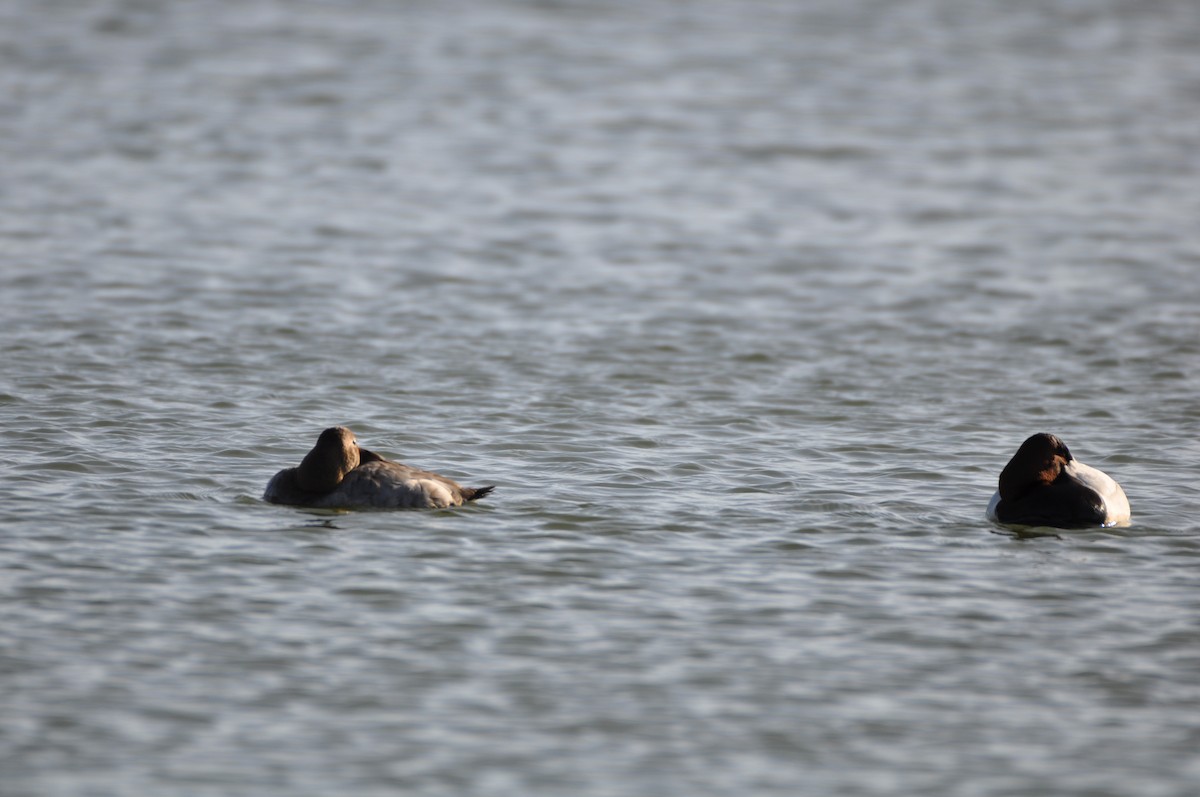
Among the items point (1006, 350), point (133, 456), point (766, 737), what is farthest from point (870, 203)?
point (766, 737)

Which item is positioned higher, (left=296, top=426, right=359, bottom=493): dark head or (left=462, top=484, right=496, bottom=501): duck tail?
(left=296, top=426, right=359, bottom=493): dark head

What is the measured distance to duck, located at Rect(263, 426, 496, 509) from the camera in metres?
10.4

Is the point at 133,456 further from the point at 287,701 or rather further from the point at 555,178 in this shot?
the point at 555,178

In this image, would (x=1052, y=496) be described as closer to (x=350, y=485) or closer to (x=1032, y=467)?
(x=1032, y=467)

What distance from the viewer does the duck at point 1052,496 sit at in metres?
10.4

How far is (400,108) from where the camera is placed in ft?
87.6

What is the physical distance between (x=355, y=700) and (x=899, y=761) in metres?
2.42

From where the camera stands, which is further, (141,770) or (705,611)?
(705,611)

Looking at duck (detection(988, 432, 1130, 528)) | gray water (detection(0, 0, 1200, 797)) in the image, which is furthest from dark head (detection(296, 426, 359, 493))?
duck (detection(988, 432, 1130, 528))

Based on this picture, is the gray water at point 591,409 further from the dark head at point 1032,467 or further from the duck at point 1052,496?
the dark head at point 1032,467

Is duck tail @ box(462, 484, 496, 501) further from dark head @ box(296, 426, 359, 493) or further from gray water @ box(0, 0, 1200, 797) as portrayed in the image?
dark head @ box(296, 426, 359, 493)

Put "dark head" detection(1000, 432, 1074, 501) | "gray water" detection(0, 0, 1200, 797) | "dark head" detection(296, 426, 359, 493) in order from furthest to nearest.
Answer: "dark head" detection(1000, 432, 1074, 501)
"dark head" detection(296, 426, 359, 493)
"gray water" detection(0, 0, 1200, 797)

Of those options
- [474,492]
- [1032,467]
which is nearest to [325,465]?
[474,492]

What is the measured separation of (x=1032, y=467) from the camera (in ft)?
34.9
